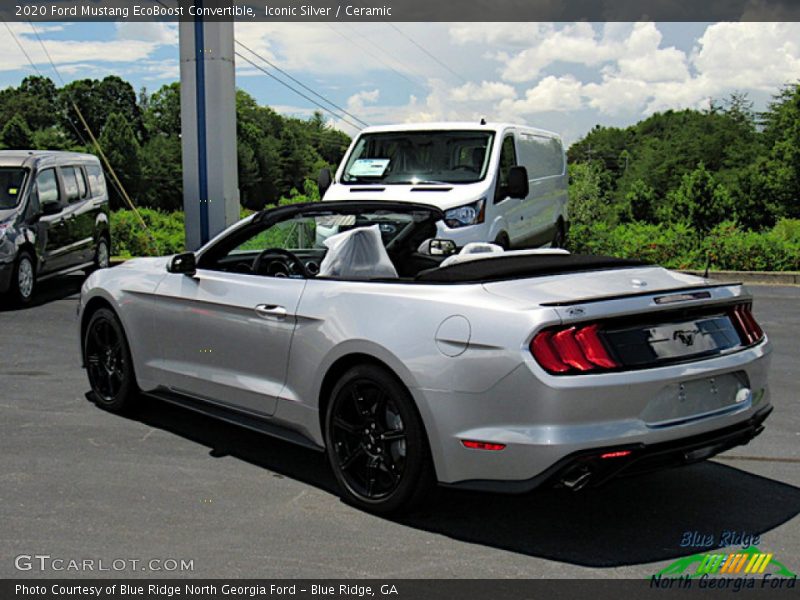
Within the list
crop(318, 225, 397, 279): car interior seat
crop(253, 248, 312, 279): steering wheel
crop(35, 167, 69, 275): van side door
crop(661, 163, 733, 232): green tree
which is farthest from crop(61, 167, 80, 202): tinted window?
crop(661, 163, 733, 232): green tree

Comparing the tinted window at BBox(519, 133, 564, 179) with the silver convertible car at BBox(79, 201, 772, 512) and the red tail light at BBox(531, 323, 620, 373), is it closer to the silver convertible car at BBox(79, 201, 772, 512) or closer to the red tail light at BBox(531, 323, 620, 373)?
the silver convertible car at BBox(79, 201, 772, 512)

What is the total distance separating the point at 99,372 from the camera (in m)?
6.90

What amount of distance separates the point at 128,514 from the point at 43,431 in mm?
1888

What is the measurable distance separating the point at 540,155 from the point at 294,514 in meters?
11.8

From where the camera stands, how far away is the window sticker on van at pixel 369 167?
12734mm

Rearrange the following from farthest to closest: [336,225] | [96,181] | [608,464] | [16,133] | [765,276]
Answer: [16,133] → [765,276] → [96,181] → [336,225] → [608,464]

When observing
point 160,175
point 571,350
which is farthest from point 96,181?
point 160,175

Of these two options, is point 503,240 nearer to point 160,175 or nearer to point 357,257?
point 357,257

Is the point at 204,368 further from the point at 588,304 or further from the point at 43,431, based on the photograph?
the point at 588,304

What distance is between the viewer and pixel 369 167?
12852mm

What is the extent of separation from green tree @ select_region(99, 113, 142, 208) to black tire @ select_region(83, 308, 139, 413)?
94460mm

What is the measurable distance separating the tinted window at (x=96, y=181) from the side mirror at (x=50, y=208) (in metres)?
1.45

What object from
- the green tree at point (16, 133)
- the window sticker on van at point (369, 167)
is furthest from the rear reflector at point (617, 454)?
the green tree at point (16, 133)

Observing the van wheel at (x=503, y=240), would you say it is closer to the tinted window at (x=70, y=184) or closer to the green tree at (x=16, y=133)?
the tinted window at (x=70, y=184)
